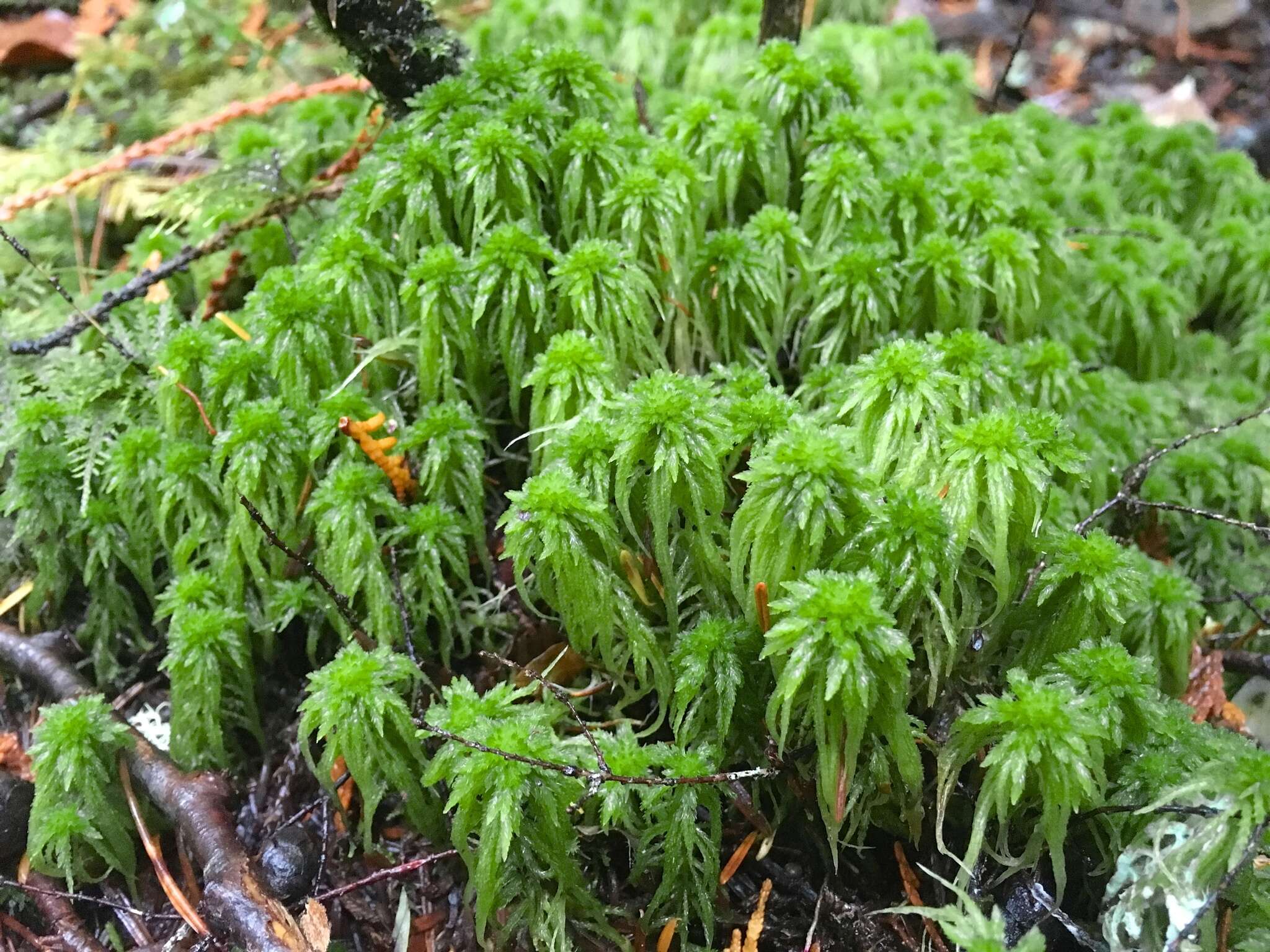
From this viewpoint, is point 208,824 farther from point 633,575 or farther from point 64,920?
point 633,575

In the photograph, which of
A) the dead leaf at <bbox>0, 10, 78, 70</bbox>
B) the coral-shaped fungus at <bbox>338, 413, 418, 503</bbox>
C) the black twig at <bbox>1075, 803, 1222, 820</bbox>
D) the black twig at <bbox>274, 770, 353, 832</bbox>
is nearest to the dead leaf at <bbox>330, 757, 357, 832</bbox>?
the black twig at <bbox>274, 770, 353, 832</bbox>

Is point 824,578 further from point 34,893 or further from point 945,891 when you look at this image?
point 34,893

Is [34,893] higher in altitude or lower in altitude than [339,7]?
lower

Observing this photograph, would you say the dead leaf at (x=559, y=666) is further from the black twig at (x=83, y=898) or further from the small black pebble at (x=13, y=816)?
the small black pebble at (x=13, y=816)

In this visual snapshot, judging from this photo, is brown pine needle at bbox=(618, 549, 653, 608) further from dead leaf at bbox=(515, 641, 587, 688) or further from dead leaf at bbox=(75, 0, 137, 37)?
dead leaf at bbox=(75, 0, 137, 37)

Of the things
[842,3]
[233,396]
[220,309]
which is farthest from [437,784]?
[842,3]

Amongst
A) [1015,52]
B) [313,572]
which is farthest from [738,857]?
[1015,52]
